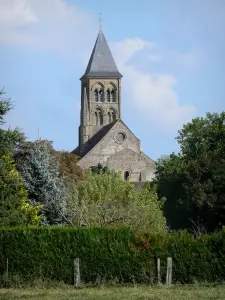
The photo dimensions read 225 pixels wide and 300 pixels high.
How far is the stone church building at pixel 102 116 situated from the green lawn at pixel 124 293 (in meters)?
82.7

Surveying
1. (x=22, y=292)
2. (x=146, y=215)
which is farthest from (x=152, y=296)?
(x=146, y=215)

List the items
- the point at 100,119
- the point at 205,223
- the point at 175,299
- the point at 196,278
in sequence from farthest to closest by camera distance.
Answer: the point at 100,119 < the point at 205,223 < the point at 196,278 < the point at 175,299

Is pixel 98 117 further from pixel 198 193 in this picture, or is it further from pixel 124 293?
pixel 124 293

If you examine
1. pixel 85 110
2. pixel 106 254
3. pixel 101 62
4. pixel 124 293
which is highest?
pixel 101 62

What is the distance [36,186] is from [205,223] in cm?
1213

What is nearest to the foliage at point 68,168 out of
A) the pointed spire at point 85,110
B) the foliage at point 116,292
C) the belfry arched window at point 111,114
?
the foliage at point 116,292

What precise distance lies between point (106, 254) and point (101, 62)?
10708 centimetres

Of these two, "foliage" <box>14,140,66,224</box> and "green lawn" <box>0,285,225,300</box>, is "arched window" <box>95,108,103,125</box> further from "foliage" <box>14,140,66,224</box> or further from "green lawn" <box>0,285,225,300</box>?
"green lawn" <box>0,285,225,300</box>

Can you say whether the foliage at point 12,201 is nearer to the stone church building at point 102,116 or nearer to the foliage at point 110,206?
the foliage at point 110,206

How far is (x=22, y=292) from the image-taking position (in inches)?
997

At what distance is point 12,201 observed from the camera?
36.2 metres

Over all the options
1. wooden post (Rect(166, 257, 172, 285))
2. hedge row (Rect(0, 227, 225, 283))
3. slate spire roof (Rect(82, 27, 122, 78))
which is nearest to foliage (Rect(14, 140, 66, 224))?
hedge row (Rect(0, 227, 225, 283))

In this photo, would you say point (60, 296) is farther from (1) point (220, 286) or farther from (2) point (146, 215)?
(2) point (146, 215)

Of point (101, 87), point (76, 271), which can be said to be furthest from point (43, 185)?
point (101, 87)
